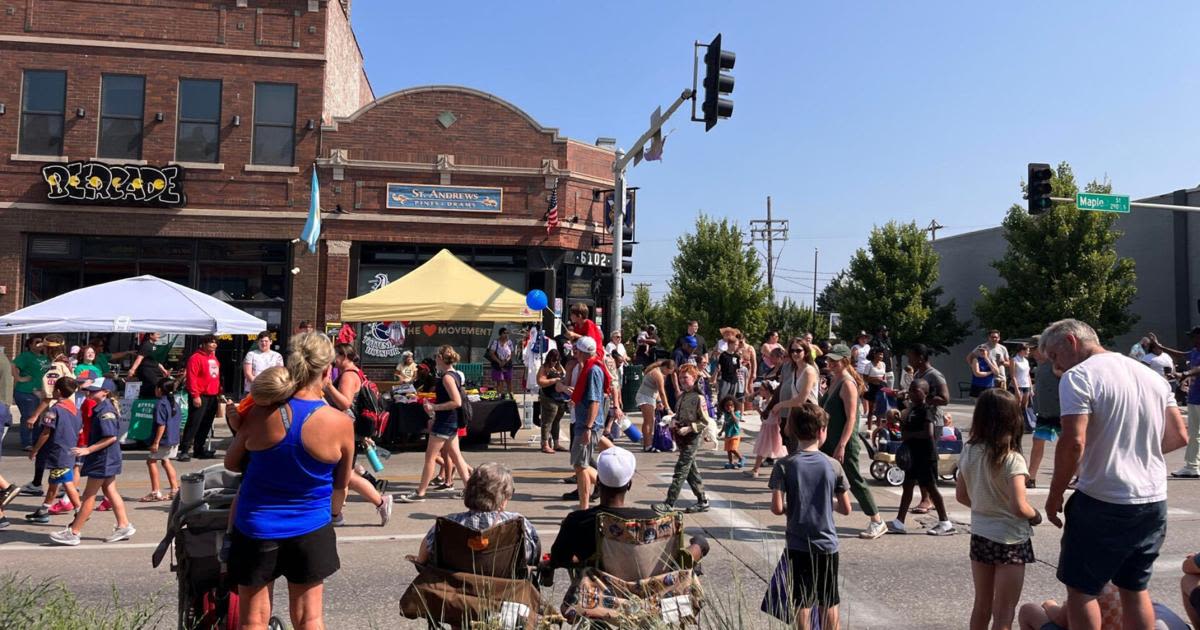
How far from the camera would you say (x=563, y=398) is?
1288 cm

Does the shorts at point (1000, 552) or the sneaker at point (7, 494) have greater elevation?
the shorts at point (1000, 552)

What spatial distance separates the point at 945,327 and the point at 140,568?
33880 millimetres

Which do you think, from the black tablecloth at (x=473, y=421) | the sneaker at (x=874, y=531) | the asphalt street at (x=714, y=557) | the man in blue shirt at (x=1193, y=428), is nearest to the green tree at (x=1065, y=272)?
the man in blue shirt at (x=1193, y=428)

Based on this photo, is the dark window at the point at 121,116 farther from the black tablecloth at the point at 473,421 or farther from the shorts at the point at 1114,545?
the shorts at the point at 1114,545

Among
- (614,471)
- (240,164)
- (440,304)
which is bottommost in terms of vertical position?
(614,471)

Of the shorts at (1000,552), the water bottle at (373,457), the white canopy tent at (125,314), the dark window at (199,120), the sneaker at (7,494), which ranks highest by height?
the dark window at (199,120)

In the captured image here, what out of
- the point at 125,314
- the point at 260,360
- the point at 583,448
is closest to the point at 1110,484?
the point at 583,448

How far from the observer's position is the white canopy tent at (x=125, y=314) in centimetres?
1265

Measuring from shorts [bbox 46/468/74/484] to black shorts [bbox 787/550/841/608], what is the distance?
6641 millimetres

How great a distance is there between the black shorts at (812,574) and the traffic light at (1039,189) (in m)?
16.8

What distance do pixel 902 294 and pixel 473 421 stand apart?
2691 cm

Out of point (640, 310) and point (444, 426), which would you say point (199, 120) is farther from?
point (640, 310)

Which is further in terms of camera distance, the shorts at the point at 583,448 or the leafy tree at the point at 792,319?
the leafy tree at the point at 792,319

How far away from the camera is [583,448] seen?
27.3ft
